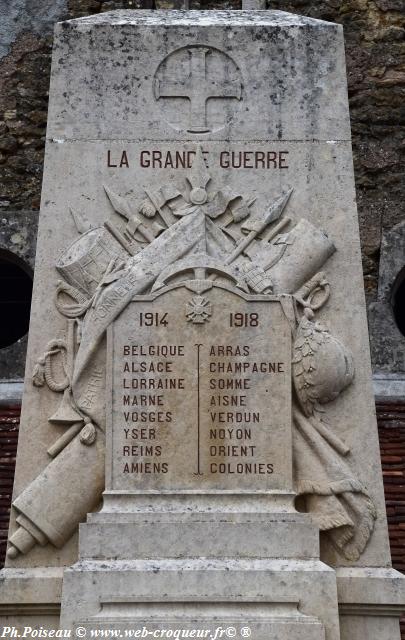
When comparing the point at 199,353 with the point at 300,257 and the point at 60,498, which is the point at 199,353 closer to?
the point at 300,257

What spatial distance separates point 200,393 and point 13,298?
4.78 metres

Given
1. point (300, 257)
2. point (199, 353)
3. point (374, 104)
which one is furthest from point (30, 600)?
point (374, 104)

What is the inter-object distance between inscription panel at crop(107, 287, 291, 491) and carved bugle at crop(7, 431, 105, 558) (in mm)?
177

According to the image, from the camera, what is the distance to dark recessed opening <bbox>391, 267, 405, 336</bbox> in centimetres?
1469

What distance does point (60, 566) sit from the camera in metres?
10.3

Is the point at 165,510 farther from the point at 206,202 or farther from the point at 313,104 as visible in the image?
the point at 313,104

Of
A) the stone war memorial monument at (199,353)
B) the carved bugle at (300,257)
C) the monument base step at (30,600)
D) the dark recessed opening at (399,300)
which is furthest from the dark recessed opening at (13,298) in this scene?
the monument base step at (30,600)

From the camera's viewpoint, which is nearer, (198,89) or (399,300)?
(198,89)

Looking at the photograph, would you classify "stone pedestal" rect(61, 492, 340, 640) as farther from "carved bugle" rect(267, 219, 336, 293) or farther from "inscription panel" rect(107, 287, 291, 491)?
"carved bugle" rect(267, 219, 336, 293)

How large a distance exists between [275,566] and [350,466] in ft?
2.80

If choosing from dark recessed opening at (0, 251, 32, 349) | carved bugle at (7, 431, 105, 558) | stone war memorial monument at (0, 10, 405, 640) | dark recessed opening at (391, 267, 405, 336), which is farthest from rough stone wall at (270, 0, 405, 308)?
carved bugle at (7, 431, 105, 558)

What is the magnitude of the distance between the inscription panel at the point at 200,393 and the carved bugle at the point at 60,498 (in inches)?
7.0

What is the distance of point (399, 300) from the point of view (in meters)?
14.8

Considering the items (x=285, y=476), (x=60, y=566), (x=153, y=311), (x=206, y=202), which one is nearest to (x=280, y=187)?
(x=206, y=202)
